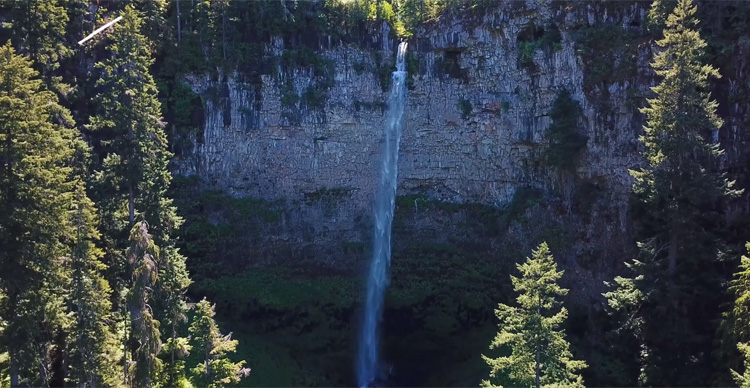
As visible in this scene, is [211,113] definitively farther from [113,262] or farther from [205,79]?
[113,262]

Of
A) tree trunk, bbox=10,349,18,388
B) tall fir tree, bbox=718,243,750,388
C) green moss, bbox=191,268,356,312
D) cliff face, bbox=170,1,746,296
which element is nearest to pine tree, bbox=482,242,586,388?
tall fir tree, bbox=718,243,750,388

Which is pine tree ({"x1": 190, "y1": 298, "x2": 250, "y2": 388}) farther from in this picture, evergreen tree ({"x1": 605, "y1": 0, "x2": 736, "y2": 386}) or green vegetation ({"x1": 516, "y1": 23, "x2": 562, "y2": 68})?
green vegetation ({"x1": 516, "y1": 23, "x2": 562, "y2": 68})

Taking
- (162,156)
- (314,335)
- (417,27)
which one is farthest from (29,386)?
(417,27)

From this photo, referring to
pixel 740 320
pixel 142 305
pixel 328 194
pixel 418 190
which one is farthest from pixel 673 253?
pixel 328 194

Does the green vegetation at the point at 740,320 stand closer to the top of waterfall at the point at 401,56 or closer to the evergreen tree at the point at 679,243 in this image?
the evergreen tree at the point at 679,243

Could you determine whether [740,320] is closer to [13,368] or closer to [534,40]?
[534,40]

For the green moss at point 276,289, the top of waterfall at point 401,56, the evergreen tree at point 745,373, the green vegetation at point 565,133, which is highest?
the top of waterfall at point 401,56

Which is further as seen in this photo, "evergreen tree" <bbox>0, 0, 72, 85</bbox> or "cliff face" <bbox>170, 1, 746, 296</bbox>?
"cliff face" <bbox>170, 1, 746, 296</bbox>

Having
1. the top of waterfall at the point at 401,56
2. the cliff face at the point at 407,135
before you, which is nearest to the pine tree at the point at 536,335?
the cliff face at the point at 407,135
